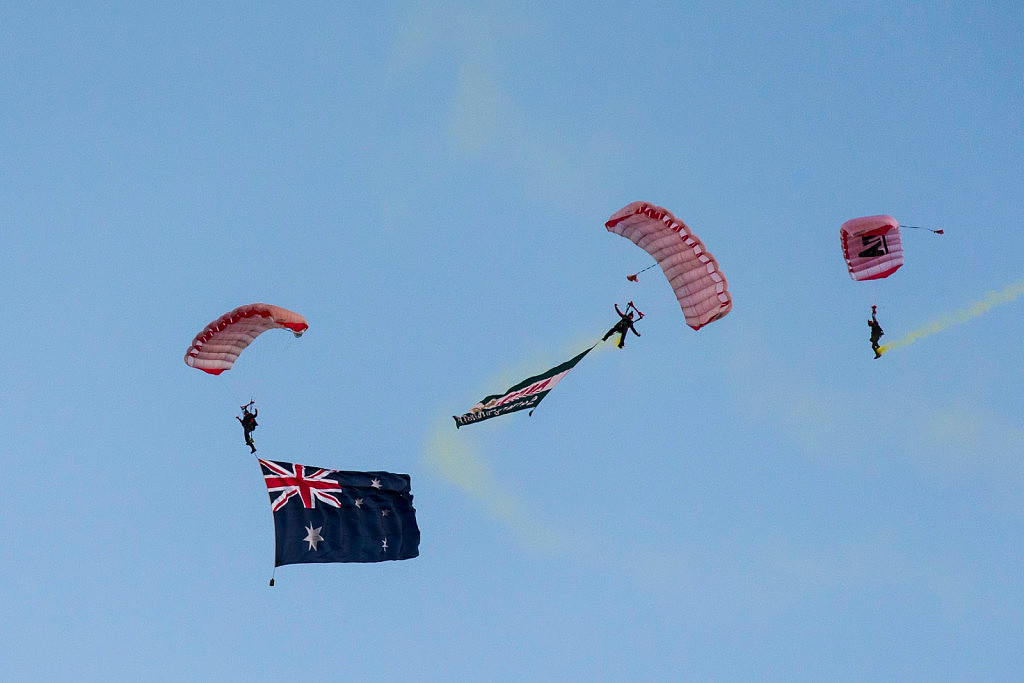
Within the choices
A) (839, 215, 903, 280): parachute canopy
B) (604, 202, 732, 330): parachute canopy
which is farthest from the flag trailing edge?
(839, 215, 903, 280): parachute canopy

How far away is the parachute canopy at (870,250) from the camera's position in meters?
46.8

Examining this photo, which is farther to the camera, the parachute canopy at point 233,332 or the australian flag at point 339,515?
the australian flag at point 339,515

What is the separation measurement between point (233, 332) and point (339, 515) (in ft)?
19.8

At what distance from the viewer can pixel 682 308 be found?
41.8m

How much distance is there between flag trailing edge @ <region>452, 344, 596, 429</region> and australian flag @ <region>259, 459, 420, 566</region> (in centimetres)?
392

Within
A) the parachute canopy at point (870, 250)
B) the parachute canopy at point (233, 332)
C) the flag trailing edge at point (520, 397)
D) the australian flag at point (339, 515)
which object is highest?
the parachute canopy at point (870, 250)

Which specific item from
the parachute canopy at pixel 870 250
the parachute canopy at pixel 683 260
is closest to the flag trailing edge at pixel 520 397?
the parachute canopy at pixel 683 260

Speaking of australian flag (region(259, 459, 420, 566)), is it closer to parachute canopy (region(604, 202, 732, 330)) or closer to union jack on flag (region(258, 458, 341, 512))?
union jack on flag (region(258, 458, 341, 512))

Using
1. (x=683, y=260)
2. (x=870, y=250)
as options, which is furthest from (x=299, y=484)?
(x=870, y=250)

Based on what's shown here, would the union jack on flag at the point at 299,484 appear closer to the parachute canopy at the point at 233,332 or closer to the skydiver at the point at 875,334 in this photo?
the parachute canopy at the point at 233,332

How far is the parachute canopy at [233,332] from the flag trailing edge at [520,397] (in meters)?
5.30

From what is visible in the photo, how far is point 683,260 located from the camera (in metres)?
41.7

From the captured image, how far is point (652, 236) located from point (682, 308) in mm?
2151

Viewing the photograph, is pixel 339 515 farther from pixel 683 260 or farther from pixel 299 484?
pixel 683 260
